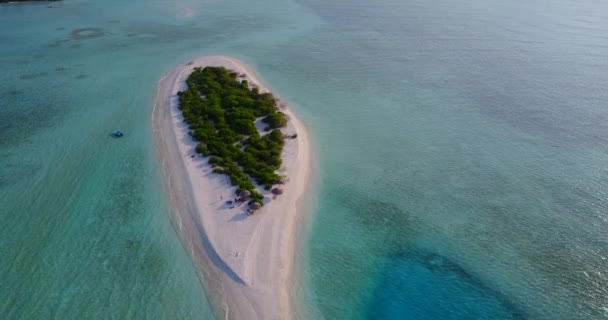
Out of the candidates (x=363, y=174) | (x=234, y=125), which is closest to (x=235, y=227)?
(x=363, y=174)

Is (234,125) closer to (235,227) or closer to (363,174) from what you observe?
(363,174)

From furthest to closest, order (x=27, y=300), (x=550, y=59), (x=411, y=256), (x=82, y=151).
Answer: (x=550, y=59)
(x=82, y=151)
(x=411, y=256)
(x=27, y=300)

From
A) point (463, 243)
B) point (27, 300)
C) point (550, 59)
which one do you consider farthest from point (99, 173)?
point (550, 59)

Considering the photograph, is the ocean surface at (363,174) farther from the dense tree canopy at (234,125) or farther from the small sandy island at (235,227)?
the dense tree canopy at (234,125)

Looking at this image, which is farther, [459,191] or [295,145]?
[295,145]

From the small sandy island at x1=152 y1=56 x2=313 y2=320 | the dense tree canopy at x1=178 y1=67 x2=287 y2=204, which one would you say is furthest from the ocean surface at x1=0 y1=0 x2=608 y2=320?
the dense tree canopy at x1=178 y1=67 x2=287 y2=204

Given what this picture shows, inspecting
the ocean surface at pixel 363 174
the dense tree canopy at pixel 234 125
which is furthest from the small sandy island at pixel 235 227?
the ocean surface at pixel 363 174

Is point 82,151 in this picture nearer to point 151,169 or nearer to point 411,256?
point 151,169
